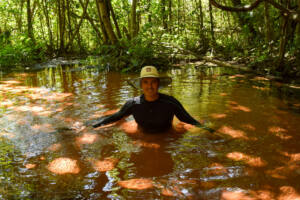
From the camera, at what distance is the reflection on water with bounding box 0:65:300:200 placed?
8.37 feet

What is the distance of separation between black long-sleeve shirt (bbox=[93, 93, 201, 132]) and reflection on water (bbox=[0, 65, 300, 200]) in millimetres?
160

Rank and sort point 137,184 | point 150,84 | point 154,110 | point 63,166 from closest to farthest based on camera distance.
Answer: point 137,184
point 63,166
point 150,84
point 154,110

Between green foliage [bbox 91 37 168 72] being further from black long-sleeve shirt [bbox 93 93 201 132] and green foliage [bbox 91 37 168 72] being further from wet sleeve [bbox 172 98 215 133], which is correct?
wet sleeve [bbox 172 98 215 133]

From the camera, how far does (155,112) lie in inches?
154

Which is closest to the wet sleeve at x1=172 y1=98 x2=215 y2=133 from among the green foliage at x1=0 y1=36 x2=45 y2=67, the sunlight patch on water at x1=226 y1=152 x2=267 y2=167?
the sunlight patch on water at x1=226 y1=152 x2=267 y2=167

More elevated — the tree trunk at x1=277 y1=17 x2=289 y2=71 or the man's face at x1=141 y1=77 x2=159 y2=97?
the tree trunk at x1=277 y1=17 x2=289 y2=71

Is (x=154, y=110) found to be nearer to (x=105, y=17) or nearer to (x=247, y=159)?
(x=247, y=159)

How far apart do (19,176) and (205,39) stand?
9706 mm

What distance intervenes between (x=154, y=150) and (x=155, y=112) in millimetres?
598

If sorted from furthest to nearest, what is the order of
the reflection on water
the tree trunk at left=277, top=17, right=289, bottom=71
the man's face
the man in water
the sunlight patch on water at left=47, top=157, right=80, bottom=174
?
the tree trunk at left=277, top=17, right=289, bottom=71 < the man in water < the man's face < the sunlight patch on water at left=47, top=157, right=80, bottom=174 < the reflection on water

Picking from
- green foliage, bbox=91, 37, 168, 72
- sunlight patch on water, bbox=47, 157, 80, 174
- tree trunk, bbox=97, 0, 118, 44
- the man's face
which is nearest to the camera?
sunlight patch on water, bbox=47, 157, 80, 174

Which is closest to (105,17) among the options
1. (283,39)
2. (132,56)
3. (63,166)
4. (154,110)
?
(132,56)

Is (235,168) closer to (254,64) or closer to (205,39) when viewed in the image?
(254,64)

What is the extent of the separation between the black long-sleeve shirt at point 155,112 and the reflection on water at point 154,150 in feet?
0.53
